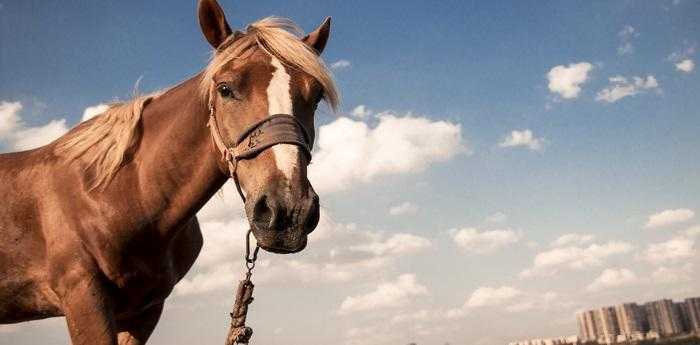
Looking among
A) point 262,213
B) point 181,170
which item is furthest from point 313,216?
point 181,170

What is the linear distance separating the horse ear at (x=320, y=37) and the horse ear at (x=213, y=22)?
2.12ft

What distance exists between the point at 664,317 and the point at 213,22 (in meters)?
173

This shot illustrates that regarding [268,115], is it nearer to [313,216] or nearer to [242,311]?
[313,216]

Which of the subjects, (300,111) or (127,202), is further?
(127,202)

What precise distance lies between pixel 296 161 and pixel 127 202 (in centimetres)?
154

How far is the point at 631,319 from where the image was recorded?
150m

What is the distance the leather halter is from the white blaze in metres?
0.04

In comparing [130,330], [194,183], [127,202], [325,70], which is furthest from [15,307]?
[325,70]

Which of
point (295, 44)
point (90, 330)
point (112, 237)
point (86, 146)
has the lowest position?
point (90, 330)

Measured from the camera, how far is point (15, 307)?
395cm

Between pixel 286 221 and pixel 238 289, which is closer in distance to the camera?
pixel 286 221

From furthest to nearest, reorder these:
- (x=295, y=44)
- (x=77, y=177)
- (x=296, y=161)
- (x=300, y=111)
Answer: (x=77, y=177) → (x=295, y=44) → (x=300, y=111) → (x=296, y=161)

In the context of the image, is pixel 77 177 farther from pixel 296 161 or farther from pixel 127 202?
→ pixel 296 161

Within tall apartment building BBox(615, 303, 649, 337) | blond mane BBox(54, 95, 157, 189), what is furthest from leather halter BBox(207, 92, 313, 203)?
tall apartment building BBox(615, 303, 649, 337)
